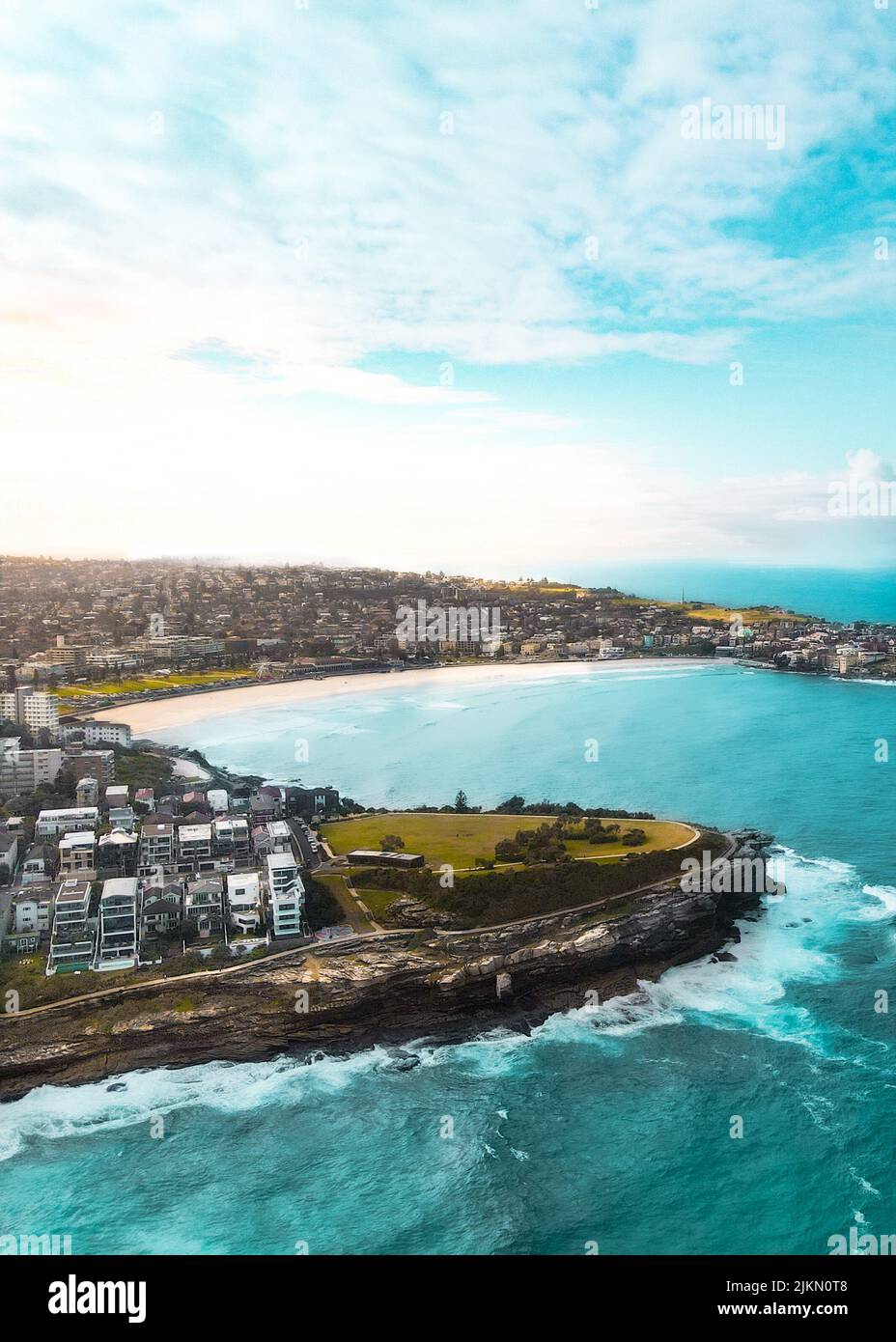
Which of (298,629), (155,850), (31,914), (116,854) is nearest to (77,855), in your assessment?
(116,854)

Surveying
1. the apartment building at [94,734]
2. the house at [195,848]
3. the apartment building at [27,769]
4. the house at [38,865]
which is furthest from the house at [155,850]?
the apartment building at [94,734]

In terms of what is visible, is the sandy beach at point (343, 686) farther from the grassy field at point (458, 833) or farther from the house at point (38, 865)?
the grassy field at point (458, 833)

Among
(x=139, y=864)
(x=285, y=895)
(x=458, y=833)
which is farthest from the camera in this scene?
(x=458, y=833)

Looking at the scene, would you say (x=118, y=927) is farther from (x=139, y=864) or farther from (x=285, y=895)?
(x=139, y=864)

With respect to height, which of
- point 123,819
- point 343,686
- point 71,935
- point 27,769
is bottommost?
point 71,935

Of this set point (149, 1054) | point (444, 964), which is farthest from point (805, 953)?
point (149, 1054)

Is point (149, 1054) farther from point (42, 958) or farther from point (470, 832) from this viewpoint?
point (470, 832)
